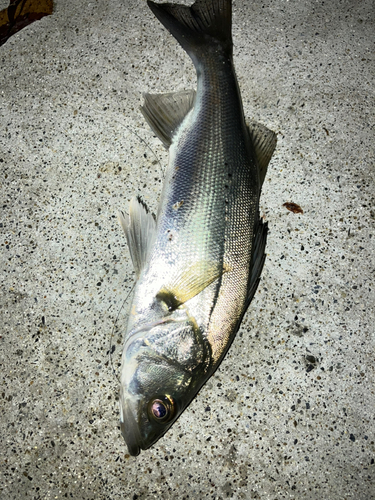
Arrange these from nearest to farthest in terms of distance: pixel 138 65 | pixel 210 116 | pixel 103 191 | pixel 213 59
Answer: pixel 210 116 < pixel 213 59 < pixel 103 191 < pixel 138 65

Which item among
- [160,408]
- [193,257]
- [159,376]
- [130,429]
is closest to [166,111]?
[193,257]

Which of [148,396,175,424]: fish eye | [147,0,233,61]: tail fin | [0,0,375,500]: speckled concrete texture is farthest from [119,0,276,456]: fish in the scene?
[0,0,375,500]: speckled concrete texture

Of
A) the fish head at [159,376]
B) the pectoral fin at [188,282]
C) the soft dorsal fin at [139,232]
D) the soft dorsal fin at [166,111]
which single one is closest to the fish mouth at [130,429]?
the fish head at [159,376]

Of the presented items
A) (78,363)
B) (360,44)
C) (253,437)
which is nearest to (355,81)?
(360,44)

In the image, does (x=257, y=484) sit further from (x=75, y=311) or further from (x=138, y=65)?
(x=138, y=65)

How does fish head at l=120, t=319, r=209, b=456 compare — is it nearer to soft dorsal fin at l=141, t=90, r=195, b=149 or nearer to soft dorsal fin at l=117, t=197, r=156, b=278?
soft dorsal fin at l=117, t=197, r=156, b=278

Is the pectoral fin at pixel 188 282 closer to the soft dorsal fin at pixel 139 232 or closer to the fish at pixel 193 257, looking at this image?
the fish at pixel 193 257
